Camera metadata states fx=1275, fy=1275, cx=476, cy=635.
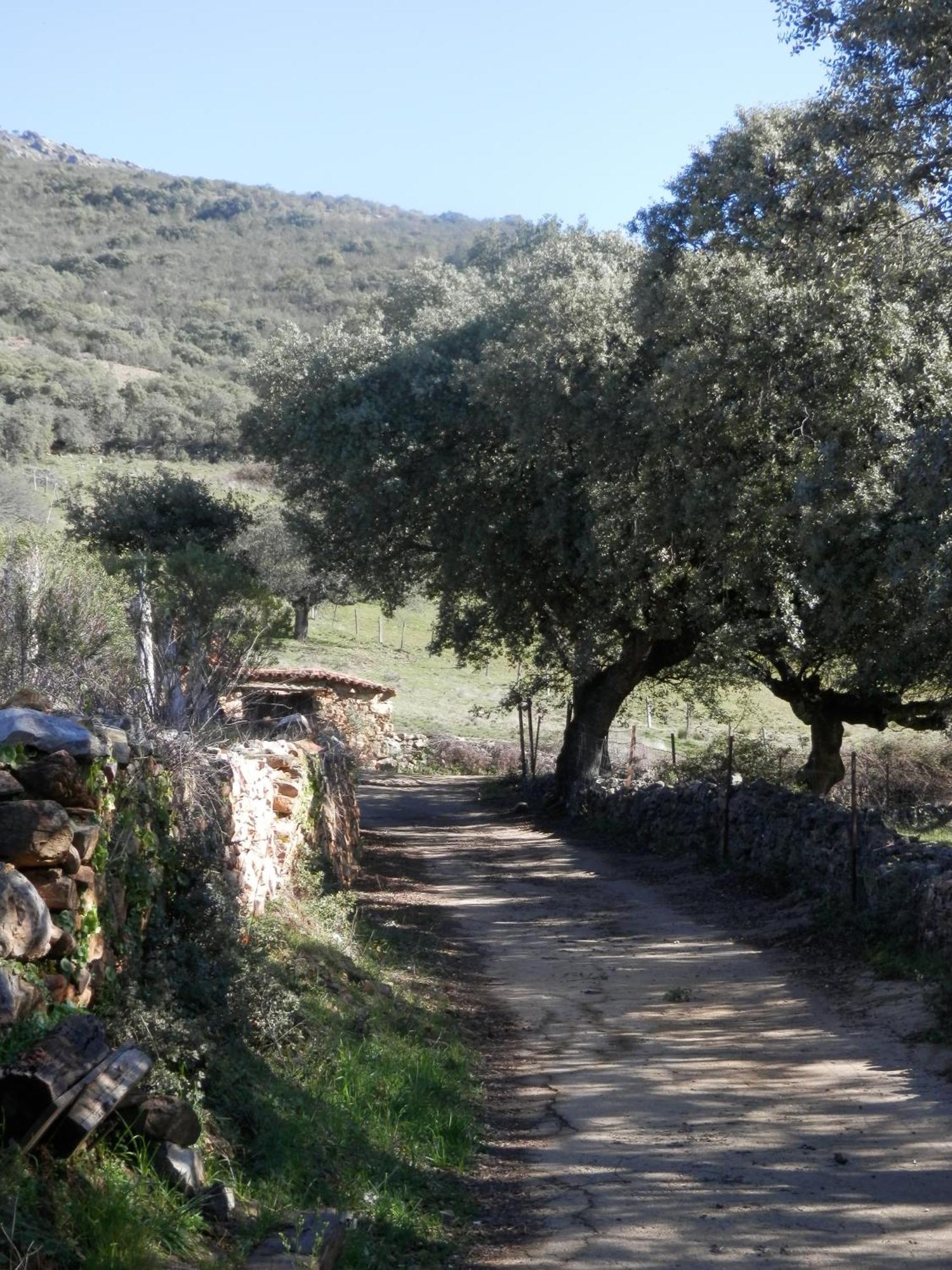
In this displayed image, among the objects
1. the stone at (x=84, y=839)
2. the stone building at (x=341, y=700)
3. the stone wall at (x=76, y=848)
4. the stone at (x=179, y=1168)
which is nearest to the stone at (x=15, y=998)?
the stone wall at (x=76, y=848)

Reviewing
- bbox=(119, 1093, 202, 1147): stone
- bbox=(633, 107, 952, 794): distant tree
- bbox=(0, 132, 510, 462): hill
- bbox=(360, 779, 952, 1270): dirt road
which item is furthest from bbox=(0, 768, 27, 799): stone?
bbox=(0, 132, 510, 462): hill

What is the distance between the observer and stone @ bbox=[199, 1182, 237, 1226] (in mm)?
4914

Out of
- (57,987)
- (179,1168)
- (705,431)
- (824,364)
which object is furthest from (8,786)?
(705,431)

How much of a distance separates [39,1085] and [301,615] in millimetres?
45012

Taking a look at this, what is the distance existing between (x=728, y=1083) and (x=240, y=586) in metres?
11.3

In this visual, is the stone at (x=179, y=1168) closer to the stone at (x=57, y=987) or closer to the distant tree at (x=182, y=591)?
the stone at (x=57, y=987)

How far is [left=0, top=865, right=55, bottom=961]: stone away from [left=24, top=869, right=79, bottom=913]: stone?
9.8 inches

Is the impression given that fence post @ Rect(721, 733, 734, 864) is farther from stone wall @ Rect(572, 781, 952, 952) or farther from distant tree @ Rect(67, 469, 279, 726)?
distant tree @ Rect(67, 469, 279, 726)

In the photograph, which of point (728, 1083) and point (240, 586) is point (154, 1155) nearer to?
point (728, 1083)

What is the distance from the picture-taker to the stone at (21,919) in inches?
202

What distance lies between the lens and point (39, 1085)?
4.44m

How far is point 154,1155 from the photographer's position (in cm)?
490

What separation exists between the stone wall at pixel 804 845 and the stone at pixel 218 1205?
23.0 feet

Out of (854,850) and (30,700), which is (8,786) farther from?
(854,850)
